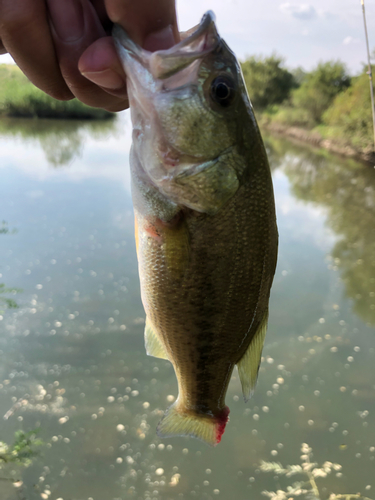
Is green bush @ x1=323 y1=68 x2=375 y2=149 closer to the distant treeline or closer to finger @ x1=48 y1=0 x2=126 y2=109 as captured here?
the distant treeline

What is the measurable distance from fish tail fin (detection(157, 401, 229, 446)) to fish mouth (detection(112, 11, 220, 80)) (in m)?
1.44

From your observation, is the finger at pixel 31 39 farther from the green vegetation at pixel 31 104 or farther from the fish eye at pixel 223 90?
the green vegetation at pixel 31 104

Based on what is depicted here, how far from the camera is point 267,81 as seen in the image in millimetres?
54156

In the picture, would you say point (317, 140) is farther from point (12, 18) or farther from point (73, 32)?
point (12, 18)

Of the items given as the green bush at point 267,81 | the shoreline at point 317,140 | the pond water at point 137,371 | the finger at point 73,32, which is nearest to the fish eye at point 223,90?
the finger at point 73,32

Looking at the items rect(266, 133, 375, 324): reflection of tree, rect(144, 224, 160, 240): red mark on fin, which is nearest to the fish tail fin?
rect(144, 224, 160, 240): red mark on fin

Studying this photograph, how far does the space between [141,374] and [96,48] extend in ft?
20.1

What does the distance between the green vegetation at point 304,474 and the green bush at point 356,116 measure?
22.6m

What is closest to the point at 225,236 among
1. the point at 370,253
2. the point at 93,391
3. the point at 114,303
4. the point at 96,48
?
the point at 96,48

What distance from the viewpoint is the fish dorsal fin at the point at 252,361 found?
1632mm

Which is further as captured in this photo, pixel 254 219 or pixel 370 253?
pixel 370 253

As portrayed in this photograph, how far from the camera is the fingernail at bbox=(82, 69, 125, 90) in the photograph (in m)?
1.26

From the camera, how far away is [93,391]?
6.25m

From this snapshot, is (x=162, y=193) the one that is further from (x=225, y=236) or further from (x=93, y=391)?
(x=93, y=391)
